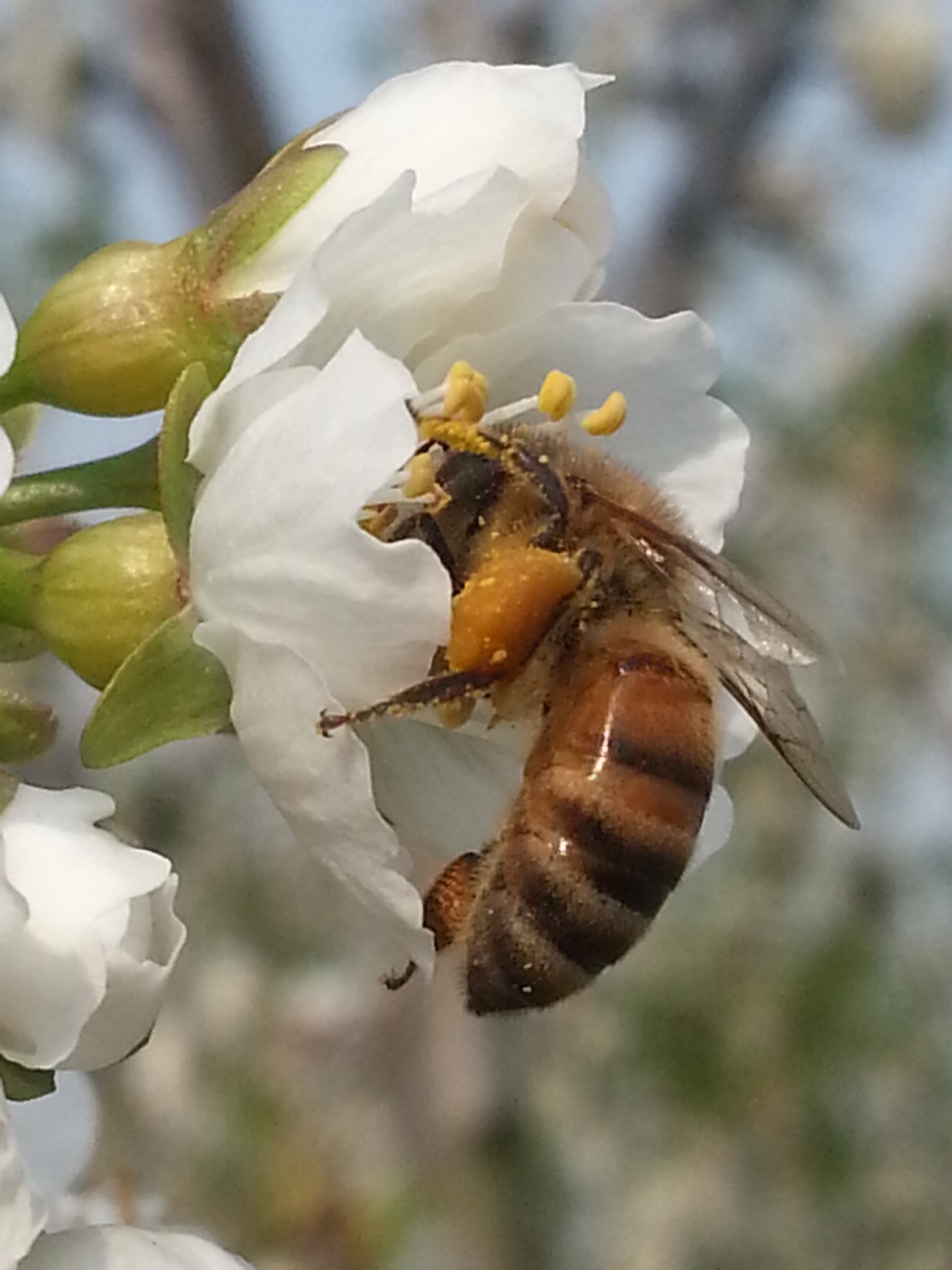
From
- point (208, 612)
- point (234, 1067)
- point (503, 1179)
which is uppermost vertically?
point (208, 612)

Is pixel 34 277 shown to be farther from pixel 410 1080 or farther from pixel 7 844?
pixel 7 844

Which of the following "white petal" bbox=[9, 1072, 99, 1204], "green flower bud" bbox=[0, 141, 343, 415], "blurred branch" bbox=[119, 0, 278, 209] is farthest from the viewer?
"blurred branch" bbox=[119, 0, 278, 209]

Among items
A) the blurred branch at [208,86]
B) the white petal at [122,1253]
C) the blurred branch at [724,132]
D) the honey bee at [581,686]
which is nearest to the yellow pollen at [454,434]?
the honey bee at [581,686]

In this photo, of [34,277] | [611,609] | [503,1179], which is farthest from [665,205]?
[611,609]

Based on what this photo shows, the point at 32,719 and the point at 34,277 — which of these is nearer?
the point at 32,719

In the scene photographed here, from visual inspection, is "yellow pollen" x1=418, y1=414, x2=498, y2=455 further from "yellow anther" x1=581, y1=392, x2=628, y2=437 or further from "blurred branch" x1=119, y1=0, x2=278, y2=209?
"blurred branch" x1=119, y1=0, x2=278, y2=209

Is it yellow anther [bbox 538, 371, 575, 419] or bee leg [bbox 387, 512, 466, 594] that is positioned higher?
yellow anther [bbox 538, 371, 575, 419]

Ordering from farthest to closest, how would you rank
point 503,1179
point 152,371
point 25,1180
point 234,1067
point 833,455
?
point 833,455, point 234,1067, point 503,1179, point 152,371, point 25,1180

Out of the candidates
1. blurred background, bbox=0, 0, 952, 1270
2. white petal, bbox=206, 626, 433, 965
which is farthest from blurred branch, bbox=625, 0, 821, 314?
white petal, bbox=206, 626, 433, 965
